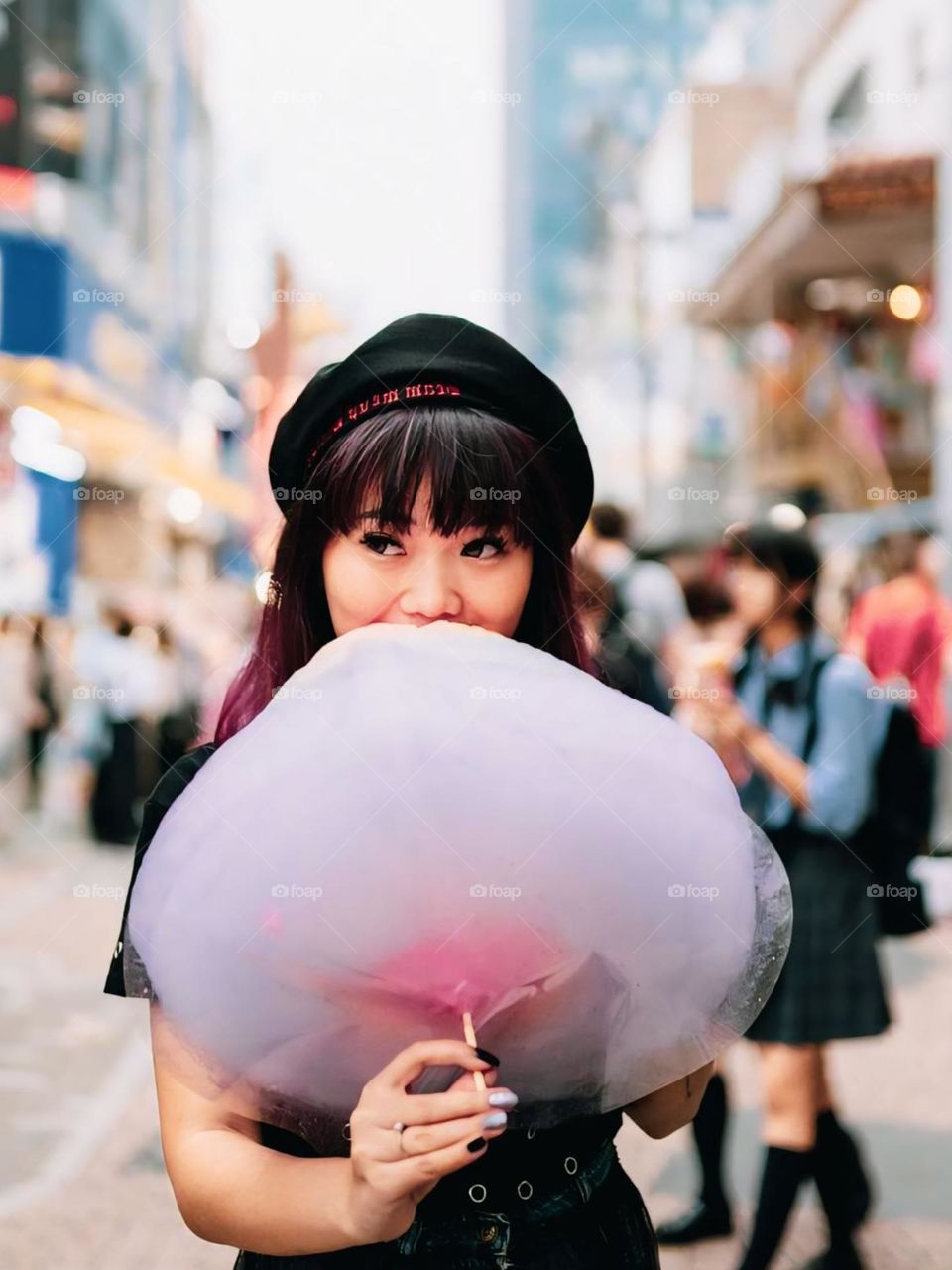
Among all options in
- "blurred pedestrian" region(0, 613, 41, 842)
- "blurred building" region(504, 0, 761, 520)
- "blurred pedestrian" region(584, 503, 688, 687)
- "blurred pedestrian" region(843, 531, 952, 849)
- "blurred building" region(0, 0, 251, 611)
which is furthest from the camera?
"blurred building" region(504, 0, 761, 520)

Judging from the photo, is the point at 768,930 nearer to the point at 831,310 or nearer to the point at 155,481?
the point at 831,310

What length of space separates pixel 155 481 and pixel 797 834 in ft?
58.6

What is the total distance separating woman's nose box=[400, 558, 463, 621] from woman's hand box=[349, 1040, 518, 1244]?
1.28 ft

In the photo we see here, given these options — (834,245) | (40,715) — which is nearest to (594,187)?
(834,245)

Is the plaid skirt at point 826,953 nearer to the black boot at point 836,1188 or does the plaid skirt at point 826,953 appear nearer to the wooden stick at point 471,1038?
the black boot at point 836,1188

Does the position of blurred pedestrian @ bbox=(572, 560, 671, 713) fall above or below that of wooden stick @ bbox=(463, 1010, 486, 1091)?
below

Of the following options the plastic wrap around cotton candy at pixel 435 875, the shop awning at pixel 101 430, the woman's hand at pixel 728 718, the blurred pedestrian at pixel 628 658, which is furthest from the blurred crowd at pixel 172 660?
the plastic wrap around cotton candy at pixel 435 875

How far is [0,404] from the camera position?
14.5m

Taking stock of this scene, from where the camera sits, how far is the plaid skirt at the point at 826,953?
3.57m

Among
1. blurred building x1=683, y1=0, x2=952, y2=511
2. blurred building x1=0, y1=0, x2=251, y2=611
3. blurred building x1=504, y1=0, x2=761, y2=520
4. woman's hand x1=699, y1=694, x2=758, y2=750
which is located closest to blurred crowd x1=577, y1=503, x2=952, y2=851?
woman's hand x1=699, y1=694, x2=758, y2=750

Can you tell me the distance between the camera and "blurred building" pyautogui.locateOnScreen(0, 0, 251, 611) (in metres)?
15.2

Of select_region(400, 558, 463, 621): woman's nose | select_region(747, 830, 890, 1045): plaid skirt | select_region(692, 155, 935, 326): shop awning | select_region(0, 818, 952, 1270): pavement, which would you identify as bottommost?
select_region(0, 818, 952, 1270): pavement

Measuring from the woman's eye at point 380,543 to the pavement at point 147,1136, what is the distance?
113 inches

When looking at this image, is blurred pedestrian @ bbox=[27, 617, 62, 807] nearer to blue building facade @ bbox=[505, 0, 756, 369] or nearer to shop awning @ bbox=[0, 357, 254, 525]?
shop awning @ bbox=[0, 357, 254, 525]
